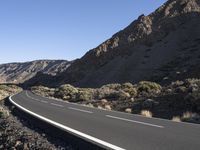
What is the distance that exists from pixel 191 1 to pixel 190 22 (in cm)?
1109

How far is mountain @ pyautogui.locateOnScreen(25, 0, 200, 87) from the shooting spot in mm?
75688

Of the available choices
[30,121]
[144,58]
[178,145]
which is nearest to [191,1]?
[144,58]

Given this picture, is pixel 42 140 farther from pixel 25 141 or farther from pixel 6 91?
pixel 6 91

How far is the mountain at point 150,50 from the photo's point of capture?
248ft

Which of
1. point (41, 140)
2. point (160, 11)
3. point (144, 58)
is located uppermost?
point (160, 11)

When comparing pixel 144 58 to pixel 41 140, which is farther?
pixel 144 58

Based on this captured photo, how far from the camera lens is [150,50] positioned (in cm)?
8556

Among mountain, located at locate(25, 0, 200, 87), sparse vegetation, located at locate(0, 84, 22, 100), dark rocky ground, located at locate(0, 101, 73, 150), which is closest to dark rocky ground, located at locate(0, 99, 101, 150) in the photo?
dark rocky ground, located at locate(0, 101, 73, 150)

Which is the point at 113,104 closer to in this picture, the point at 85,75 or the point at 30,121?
the point at 30,121

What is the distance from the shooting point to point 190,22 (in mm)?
88125

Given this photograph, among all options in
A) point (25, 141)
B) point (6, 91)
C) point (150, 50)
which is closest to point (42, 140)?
point (25, 141)

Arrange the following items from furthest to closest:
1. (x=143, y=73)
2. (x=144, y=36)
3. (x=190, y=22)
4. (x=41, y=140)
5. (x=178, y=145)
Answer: (x=144, y=36) → (x=190, y=22) → (x=143, y=73) → (x=41, y=140) → (x=178, y=145)

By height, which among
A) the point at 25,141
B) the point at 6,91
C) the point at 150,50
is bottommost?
the point at 25,141

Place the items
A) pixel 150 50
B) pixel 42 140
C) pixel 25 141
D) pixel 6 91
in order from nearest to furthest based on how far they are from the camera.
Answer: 1. pixel 42 140
2. pixel 25 141
3. pixel 6 91
4. pixel 150 50
